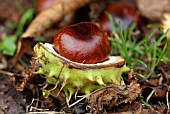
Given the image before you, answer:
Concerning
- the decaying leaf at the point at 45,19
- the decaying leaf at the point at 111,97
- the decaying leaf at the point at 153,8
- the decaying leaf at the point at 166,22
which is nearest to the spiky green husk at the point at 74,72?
the decaying leaf at the point at 111,97

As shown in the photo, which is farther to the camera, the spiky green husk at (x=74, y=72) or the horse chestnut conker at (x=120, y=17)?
the horse chestnut conker at (x=120, y=17)

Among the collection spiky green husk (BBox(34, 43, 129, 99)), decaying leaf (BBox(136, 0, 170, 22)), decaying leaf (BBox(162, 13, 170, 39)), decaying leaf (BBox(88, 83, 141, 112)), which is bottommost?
decaying leaf (BBox(88, 83, 141, 112))

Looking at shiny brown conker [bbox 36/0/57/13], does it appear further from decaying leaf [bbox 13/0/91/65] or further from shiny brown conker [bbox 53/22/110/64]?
shiny brown conker [bbox 53/22/110/64]

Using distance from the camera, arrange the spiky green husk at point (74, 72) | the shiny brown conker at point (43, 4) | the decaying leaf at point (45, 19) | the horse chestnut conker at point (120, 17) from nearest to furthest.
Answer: the spiky green husk at point (74, 72) → the decaying leaf at point (45, 19) → the horse chestnut conker at point (120, 17) → the shiny brown conker at point (43, 4)

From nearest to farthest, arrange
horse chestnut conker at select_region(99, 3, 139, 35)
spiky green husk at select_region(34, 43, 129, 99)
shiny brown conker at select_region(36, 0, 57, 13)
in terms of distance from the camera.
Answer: spiky green husk at select_region(34, 43, 129, 99), horse chestnut conker at select_region(99, 3, 139, 35), shiny brown conker at select_region(36, 0, 57, 13)

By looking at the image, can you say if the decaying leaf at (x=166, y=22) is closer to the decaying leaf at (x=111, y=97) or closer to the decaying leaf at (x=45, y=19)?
the decaying leaf at (x=45, y=19)

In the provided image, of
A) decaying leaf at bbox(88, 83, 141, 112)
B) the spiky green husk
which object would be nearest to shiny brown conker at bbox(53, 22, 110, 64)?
the spiky green husk

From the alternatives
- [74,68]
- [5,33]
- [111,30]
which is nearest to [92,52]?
[74,68]
